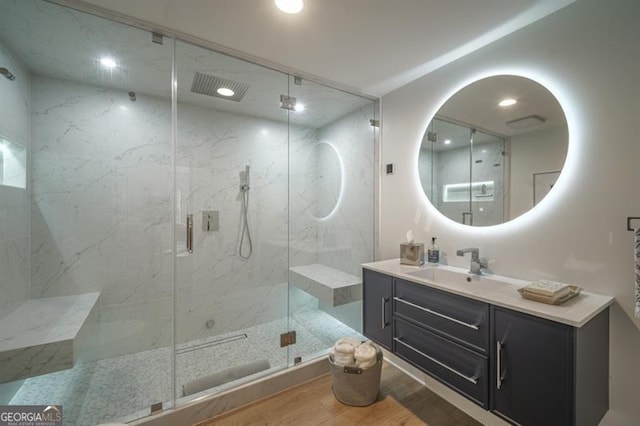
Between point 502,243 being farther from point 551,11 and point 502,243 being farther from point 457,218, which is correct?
point 551,11

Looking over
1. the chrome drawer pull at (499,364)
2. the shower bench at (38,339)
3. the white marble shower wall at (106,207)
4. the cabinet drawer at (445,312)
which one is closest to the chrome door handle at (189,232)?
the white marble shower wall at (106,207)

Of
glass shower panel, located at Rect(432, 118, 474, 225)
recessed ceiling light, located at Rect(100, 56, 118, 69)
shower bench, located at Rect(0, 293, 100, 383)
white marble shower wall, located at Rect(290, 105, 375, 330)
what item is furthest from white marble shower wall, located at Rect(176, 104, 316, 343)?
glass shower panel, located at Rect(432, 118, 474, 225)

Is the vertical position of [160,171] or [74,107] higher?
[74,107]

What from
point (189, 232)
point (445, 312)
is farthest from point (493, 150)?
point (189, 232)

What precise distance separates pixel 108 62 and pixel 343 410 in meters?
3.02

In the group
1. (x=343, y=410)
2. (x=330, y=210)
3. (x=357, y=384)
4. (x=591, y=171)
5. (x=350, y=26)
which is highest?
(x=350, y=26)

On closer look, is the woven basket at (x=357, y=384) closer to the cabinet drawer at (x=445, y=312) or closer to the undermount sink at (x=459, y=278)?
the cabinet drawer at (x=445, y=312)

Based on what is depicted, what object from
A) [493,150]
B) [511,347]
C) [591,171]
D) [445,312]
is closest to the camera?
[511,347]

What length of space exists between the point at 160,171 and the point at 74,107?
0.68m

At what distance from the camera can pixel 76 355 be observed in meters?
1.65

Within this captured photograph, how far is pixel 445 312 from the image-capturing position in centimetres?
159

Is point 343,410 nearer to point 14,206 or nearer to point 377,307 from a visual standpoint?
point 377,307

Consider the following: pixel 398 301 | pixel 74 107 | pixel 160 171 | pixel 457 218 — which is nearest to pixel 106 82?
pixel 74 107

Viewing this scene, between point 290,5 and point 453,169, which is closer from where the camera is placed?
point 290,5
